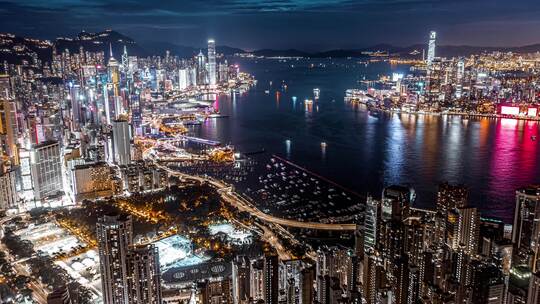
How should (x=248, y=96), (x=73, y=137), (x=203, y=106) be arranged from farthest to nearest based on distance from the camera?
1. (x=248, y=96)
2. (x=203, y=106)
3. (x=73, y=137)

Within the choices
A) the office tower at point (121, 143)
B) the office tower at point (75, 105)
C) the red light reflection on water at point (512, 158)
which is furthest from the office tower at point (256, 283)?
the office tower at point (75, 105)

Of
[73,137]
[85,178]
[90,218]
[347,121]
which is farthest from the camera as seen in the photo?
[347,121]

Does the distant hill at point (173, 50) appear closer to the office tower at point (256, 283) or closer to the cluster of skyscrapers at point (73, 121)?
the cluster of skyscrapers at point (73, 121)

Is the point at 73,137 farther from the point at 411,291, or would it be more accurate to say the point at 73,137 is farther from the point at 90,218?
the point at 411,291

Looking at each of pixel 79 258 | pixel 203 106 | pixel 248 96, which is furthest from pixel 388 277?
pixel 248 96

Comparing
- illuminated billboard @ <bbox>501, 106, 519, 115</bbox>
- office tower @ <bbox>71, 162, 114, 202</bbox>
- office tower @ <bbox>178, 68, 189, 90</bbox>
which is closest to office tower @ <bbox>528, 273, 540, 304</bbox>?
office tower @ <bbox>71, 162, 114, 202</bbox>

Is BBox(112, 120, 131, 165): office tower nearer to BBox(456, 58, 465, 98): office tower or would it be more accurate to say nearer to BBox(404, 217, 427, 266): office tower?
BBox(404, 217, 427, 266): office tower
